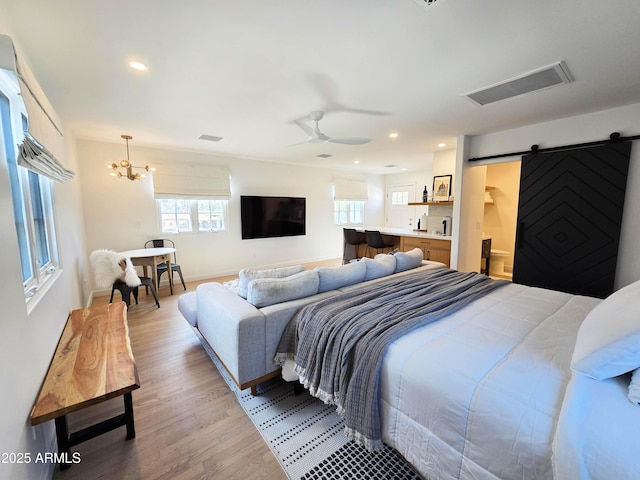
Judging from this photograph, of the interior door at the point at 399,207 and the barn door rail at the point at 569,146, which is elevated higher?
the barn door rail at the point at 569,146

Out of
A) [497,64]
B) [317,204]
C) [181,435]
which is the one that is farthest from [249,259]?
[497,64]

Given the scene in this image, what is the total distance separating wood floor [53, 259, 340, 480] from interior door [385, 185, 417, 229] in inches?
277

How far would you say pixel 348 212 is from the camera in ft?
25.6

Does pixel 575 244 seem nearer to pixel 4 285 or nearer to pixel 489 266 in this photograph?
pixel 489 266

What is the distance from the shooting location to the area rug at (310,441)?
1447 mm

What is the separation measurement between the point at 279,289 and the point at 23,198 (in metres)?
1.82

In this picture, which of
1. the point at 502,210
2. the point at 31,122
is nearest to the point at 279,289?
the point at 31,122

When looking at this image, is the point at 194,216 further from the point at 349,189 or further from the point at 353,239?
the point at 349,189

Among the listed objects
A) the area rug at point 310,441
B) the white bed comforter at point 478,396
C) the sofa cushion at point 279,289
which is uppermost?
the sofa cushion at point 279,289

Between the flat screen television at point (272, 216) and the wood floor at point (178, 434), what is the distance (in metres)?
3.48

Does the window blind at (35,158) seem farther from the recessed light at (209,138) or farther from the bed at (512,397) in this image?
the recessed light at (209,138)

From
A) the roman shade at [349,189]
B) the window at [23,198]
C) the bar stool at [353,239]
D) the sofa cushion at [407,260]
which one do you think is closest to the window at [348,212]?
the roman shade at [349,189]

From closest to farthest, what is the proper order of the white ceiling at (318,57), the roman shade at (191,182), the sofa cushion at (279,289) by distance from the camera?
the white ceiling at (318,57) → the sofa cushion at (279,289) → the roman shade at (191,182)

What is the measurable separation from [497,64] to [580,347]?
2.07 m
